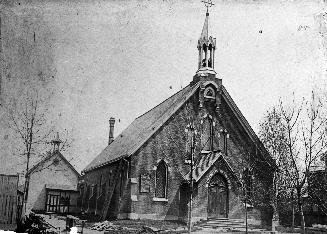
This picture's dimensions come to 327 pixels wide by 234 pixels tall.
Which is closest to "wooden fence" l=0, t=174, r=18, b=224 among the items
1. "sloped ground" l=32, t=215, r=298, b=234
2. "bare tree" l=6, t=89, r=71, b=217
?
"bare tree" l=6, t=89, r=71, b=217

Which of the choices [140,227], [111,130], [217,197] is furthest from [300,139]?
[111,130]

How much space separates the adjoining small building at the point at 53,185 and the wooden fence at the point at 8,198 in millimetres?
380

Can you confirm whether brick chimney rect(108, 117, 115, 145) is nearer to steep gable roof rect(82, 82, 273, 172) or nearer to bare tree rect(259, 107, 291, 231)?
steep gable roof rect(82, 82, 273, 172)

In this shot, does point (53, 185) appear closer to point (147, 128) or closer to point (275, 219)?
point (147, 128)

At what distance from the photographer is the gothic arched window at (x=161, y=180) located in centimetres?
877

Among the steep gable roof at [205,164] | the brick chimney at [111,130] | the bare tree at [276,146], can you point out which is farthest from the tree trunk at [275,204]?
the brick chimney at [111,130]

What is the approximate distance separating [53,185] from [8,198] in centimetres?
123

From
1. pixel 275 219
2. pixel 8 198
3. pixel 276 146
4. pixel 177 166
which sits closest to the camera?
pixel 276 146

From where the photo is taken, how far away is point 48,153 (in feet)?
28.9

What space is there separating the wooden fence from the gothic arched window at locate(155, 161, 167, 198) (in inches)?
115

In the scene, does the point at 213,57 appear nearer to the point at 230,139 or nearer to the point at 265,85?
the point at 265,85

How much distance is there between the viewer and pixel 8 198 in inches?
364

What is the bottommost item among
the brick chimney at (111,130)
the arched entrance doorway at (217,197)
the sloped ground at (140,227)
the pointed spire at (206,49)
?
the sloped ground at (140,227)

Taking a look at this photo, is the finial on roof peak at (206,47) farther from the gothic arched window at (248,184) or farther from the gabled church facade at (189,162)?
the gothic arched window at (248,184)
